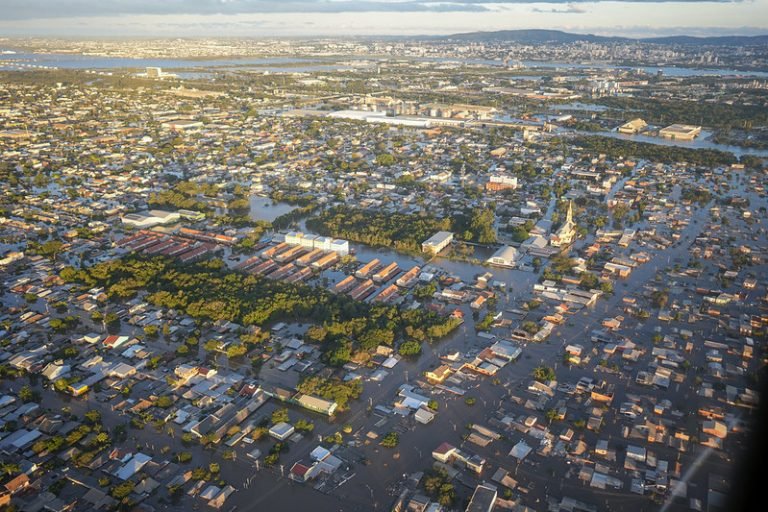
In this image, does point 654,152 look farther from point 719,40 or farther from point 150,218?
point 719,40

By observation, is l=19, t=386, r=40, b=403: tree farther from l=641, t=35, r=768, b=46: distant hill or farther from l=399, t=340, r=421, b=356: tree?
l=641, t=35, r=768, b=46: distant hill

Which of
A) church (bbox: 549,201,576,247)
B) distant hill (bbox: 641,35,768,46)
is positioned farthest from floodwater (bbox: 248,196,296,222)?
distant hill (bbox: 641,35,768,46)

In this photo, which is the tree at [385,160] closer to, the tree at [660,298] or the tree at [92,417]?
the tree at [660,298]

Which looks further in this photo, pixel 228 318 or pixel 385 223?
pixel 385 223

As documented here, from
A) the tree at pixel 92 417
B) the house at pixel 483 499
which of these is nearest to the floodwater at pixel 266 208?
the tree at pixel 92 417

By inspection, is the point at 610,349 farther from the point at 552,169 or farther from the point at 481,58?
the point at 481,58

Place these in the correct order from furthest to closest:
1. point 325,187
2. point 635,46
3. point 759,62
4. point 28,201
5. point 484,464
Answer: point 635,46, point 759,62, point 325,187, point 28,201, point 484,464

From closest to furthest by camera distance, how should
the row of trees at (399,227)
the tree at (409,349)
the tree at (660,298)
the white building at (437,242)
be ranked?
1. the tree at (409,349)
2. the tree at (660,298)
3. the white building at (437,242)
4. the row of trees at (399,227)

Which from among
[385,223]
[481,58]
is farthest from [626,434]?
[481,58]
